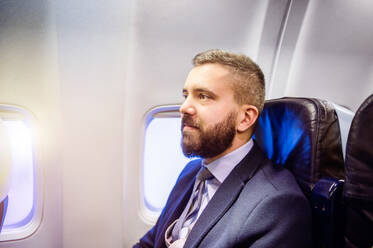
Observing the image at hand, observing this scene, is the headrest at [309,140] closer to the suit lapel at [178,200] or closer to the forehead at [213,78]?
the forehead at [213,78]

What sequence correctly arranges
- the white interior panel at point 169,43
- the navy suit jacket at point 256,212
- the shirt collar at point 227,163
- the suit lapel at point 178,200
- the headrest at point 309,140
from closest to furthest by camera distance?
the navy suit jacket at point 256,212 → the headrest at point 309,140 → the shirt collar at point 227,163 → the suit lapel at point 178,200 → the white interior panel at point 169,43

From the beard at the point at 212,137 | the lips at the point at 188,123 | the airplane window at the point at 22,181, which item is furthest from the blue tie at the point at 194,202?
the airplane window at the point at 22,181

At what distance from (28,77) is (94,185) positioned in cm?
115

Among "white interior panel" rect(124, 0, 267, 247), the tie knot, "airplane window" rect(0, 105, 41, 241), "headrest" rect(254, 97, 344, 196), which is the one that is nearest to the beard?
the tie knot

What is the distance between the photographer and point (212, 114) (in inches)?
56.1

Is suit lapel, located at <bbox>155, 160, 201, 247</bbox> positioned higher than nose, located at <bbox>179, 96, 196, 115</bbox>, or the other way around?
nose, located at <bbox>179, 96, 196, 115</bbox>

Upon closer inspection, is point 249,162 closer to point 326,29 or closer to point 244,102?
point 244,102

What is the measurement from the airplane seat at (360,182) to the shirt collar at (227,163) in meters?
0.58

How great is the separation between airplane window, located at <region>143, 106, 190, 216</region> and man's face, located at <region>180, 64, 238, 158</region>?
843 millimetres

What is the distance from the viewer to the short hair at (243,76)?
1445 mm

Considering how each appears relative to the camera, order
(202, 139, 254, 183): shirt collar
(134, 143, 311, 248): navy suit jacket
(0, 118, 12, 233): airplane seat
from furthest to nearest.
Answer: (202, 139, 254, 183): shirt collar, (0, 118, 12, 233): airplane seat, (134, 143, 311, 248): navy suit jacket

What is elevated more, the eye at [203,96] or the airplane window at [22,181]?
the eye at [203,96]

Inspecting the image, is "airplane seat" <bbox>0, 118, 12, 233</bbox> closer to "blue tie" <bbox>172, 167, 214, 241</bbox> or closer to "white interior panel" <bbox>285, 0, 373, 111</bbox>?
"blue tie" <bbox>172, 167, 214, 241</bbox>

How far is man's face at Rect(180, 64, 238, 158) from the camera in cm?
142
